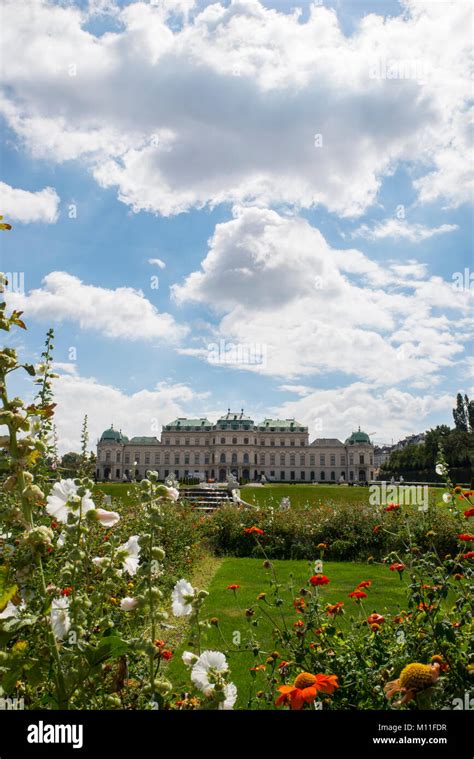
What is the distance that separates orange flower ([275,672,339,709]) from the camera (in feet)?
5.96

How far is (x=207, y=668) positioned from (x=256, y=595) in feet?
21.7

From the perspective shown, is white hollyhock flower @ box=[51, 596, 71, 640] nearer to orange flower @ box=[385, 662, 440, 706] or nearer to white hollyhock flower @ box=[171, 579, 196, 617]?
white hollyhock flower @ box=[171, 579, 196, 617]

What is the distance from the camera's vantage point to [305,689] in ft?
6.09

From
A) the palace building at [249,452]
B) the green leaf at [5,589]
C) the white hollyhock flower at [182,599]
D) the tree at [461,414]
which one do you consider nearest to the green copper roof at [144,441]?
the palace building at [249,452]

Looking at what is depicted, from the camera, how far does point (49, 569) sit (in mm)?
3643

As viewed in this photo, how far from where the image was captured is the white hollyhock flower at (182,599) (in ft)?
5.30

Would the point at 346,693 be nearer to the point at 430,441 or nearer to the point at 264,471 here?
the point at 430,441

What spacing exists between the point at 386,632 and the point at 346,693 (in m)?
0.79

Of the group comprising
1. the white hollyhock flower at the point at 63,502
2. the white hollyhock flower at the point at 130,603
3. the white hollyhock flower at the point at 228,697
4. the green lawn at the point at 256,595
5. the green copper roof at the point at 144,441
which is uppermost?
the green copper roof at the point at 144,441

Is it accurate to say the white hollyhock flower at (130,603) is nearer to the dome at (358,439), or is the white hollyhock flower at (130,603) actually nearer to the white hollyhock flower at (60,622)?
the white hollyhock flower at (60,622)

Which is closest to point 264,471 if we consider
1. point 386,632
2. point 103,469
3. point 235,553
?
point 103,469
